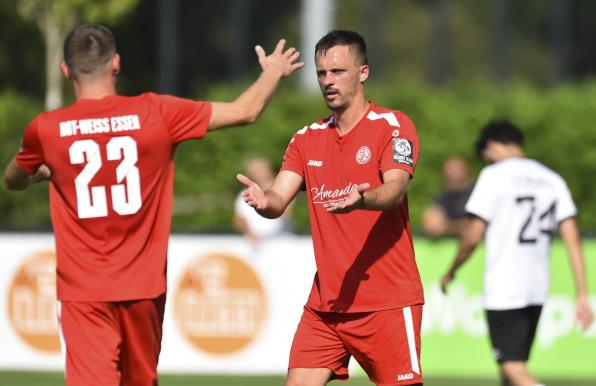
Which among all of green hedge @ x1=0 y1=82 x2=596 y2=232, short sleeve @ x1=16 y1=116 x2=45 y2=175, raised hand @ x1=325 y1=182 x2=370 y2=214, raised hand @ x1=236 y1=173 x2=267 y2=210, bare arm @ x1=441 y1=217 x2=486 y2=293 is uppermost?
green hedge @ x1=0 y1=82 x2=596 y2=232

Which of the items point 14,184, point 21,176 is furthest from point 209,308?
point 21,176

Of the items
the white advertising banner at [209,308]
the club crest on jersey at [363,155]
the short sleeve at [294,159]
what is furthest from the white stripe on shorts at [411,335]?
the white advertising banner at [209,308]

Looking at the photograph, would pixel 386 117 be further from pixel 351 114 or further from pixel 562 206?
pixel 562 206

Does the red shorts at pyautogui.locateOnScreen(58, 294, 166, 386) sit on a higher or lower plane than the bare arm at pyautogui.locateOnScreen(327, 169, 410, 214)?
lower

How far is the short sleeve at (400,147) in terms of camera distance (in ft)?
21.7

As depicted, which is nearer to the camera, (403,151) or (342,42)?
(403,151)

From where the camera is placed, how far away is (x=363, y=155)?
268 inches

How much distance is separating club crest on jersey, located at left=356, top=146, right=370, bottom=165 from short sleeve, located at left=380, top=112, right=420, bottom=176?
0.29 feet

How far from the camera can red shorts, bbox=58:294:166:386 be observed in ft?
22.1

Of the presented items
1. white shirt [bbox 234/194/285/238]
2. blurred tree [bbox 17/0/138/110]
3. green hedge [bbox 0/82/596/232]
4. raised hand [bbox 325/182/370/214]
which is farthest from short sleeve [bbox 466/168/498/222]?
blurred tree [bbox 17/0/138/110]

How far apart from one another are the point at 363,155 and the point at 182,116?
0.98m

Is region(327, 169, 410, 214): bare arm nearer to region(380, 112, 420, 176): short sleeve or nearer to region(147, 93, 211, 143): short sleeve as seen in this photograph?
region(380, 112, 420, 176): short sleeve

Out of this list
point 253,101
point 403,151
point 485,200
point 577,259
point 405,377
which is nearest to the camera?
point 403,151

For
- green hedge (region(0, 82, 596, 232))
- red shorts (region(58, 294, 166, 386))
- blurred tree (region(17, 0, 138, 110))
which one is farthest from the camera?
blurred tree (region(17, 0, 138, 110))
